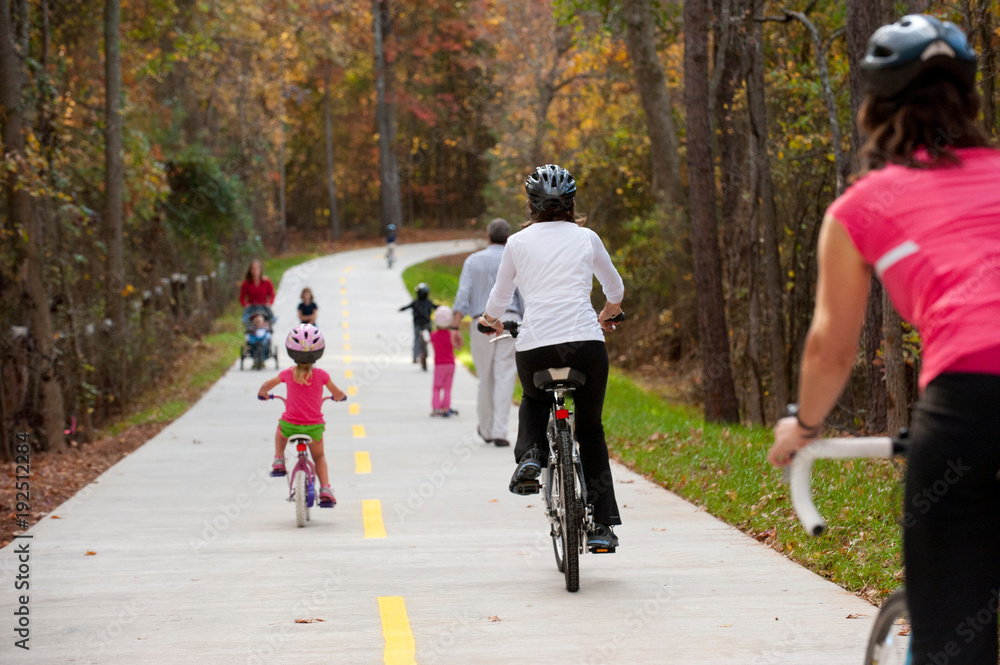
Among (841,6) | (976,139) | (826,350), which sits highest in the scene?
(841,6)

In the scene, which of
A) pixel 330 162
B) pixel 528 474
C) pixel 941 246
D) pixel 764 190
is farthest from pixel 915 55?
pixel 330 162

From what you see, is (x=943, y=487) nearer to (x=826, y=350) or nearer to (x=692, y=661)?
(x=826, y=350)

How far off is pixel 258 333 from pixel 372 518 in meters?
14.3

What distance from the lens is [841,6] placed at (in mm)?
16891

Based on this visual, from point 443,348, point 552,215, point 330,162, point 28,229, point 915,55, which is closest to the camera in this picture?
point 915,55

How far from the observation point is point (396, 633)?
5922 millimetres

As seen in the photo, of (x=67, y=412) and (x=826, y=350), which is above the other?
(x=826, y=350)

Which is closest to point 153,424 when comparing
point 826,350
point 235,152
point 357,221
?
point 826,350

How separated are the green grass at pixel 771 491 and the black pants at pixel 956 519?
2.22m

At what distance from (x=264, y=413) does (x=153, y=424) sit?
1454mm

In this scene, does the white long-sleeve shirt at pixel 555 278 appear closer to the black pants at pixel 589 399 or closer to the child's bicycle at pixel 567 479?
the black pants at pixel 589 399

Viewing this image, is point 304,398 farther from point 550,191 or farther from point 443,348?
point 443,348

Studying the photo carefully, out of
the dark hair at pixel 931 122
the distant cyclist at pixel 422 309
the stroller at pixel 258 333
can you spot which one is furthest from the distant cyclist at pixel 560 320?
the stroller at pixel 258 333

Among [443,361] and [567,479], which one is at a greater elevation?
[567,479]
